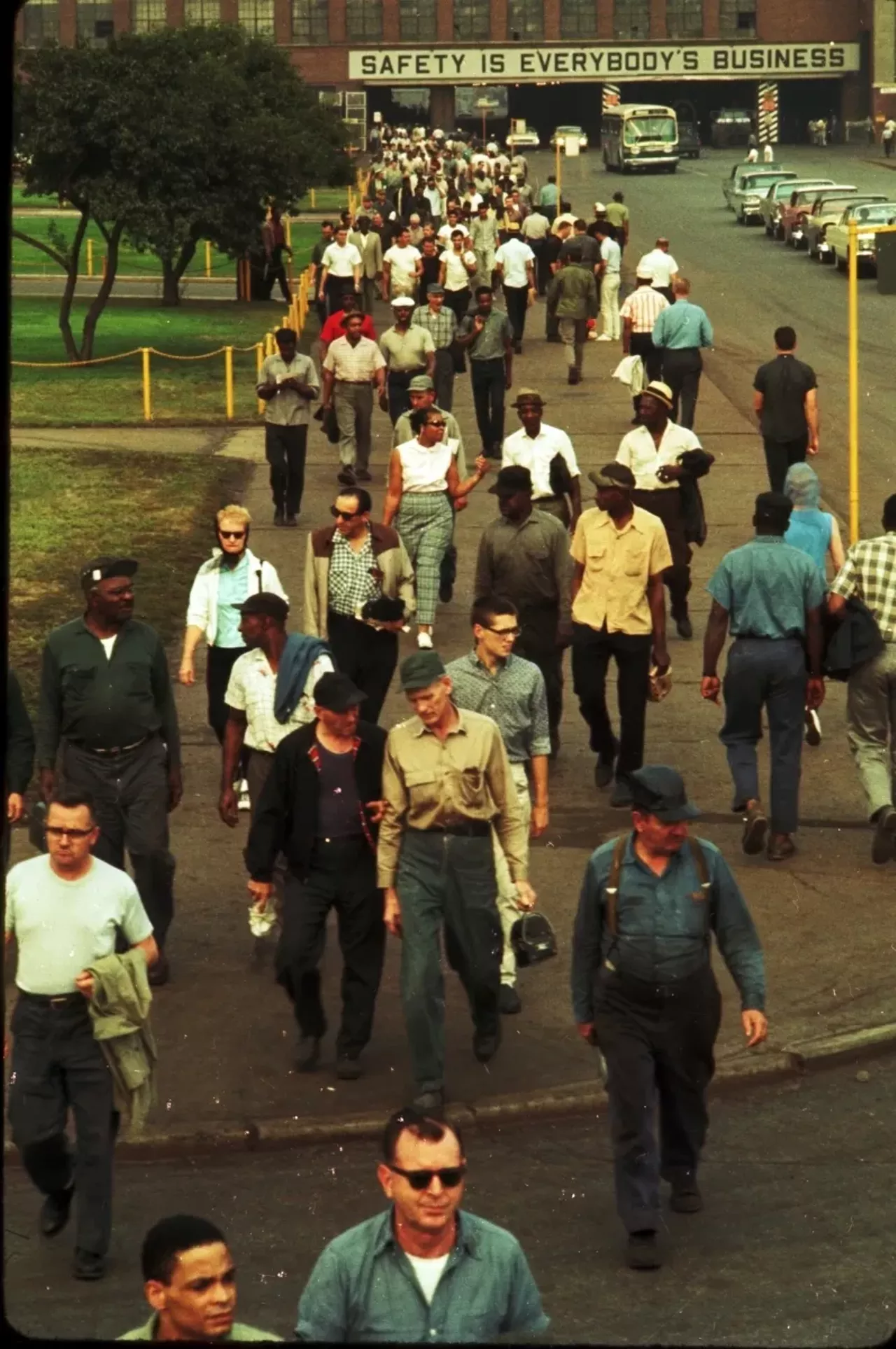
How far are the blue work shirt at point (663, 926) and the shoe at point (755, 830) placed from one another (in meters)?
4.25

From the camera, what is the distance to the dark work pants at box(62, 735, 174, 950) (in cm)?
1064

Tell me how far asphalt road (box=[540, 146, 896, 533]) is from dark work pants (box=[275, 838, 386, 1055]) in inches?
500

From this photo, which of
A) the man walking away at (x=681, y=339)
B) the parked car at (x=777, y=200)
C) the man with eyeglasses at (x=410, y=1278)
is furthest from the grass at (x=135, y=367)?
the man with eyeglasses at (x=410, y=1278)

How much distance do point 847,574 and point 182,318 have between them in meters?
32.3

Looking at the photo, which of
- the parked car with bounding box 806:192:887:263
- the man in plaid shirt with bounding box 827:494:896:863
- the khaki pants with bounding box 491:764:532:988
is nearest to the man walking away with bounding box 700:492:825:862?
the man in plaid shirt with bounding box 827:494:896:863

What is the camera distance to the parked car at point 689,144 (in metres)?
100

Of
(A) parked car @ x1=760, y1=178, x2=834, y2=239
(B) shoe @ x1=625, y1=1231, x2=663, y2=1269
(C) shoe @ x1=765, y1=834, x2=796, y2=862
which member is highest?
(A) parked car @ x1=760, y1=178, x2=834, y2=239

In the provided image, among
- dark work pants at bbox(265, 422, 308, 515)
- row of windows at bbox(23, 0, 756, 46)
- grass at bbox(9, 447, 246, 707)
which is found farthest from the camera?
row of windows at bbox(23, 0, 756, 46)

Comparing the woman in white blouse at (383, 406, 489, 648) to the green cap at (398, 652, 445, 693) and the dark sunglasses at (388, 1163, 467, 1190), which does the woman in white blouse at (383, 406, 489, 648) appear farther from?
the dark sunglasses at (388, 1163, 467, 1190)

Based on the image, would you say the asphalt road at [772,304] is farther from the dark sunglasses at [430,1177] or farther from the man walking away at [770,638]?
the dark sunglasses at [430,1177]

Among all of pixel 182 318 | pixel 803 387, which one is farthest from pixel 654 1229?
pixel 182 318

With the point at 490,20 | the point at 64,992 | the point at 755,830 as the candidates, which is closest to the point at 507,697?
the point at 755,830

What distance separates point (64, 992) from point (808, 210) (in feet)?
161

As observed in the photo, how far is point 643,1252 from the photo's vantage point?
8.10m
